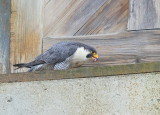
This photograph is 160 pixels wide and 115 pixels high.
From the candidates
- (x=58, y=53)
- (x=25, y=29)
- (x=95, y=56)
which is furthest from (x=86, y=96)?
(x=25, y=29)

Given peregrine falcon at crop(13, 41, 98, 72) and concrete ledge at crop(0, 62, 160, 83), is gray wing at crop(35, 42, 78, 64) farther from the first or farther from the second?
concrete ledge at crop(0, 62, 160, 83)

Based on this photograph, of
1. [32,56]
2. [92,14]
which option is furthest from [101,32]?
[32,56]

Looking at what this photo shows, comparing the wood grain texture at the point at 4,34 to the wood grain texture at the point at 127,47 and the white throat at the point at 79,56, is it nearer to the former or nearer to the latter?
the white throat at the point at 79,56

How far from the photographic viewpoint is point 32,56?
526 cm

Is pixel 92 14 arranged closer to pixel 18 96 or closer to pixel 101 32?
pixel 101 32

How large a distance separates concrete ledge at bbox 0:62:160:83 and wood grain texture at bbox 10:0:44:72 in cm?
100

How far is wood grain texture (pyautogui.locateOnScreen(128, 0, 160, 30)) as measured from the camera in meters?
4.78

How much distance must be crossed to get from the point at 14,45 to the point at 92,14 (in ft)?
2.31

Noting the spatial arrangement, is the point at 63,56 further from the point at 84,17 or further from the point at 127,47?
the point at 127,47

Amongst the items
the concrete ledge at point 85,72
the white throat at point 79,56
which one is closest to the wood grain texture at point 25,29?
the white throat at point 79,56

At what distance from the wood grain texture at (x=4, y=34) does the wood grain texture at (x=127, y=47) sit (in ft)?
2.24

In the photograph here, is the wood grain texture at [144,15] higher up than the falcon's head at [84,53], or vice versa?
the wood grain texture at [144,15]

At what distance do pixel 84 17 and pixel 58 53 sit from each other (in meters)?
0.36

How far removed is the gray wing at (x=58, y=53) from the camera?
196 inches
